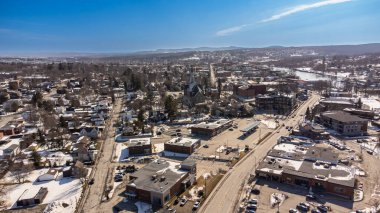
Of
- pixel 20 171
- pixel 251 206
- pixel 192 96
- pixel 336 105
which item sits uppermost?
pixel 192 96

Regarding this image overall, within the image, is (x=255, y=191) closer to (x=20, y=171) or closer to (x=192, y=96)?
(x=20, y=171)

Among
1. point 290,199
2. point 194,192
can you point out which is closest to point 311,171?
point 290,199

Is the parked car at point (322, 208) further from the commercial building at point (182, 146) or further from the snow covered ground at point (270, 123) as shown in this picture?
the snow covered ground at point (270, 123)

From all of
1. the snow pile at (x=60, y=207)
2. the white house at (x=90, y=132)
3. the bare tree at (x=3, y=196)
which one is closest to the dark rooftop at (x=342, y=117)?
the white house at (x=90, y=132)

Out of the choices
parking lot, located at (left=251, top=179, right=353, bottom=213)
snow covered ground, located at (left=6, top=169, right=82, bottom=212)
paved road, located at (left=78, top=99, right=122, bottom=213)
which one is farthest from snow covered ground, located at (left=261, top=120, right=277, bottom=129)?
snow covered ground, located at (left=6, top=169, right=82, bottom=212)

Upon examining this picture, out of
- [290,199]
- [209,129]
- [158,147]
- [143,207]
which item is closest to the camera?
[143,207]

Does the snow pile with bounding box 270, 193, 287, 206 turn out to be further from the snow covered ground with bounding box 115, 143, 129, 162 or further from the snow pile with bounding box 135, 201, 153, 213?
the snow covered ground with bounding box 115, 143, 129, 162
